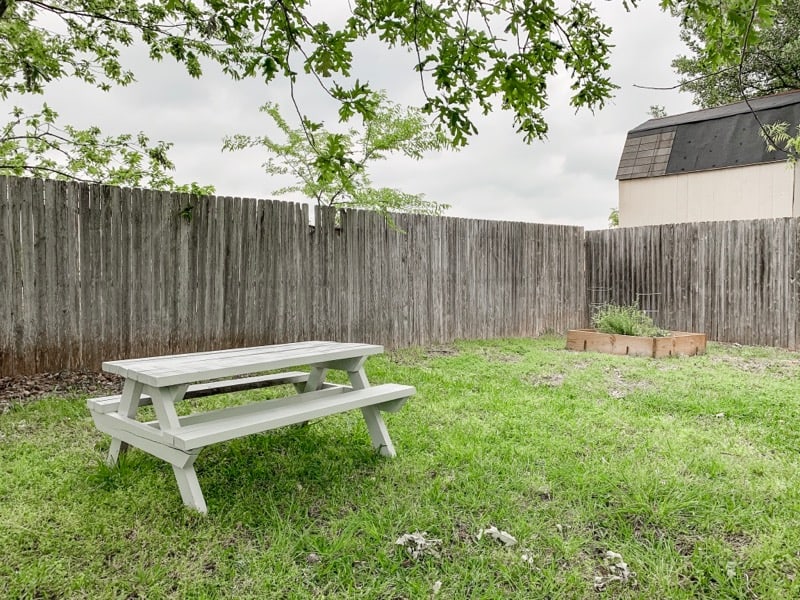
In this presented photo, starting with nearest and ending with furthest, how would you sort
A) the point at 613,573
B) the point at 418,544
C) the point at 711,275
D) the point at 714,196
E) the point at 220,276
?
the point at 613,573, the point at 418,544, the point at 220,276, the point at 711,275, the point at 714,196

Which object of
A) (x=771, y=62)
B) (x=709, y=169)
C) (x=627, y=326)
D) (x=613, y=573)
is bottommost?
(x=613, y=573)

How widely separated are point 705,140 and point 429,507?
40.6ft

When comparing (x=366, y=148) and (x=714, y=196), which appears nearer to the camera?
(x=366, y=148)

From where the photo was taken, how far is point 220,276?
5266 mm

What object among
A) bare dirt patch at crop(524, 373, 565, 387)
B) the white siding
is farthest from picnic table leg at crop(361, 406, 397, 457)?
the white siding

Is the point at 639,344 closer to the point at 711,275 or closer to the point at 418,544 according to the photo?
the point at 711,275

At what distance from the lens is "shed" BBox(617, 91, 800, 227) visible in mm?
10320

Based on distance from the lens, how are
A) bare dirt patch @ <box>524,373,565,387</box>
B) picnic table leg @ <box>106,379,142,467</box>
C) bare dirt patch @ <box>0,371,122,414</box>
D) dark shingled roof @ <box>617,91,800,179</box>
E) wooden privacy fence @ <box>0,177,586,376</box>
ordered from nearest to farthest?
picnic table leg @ <box>106,379,142,467</box>, bare dirt patch @ <box>0,371,122,414</box>, wooden privacy fence @ <box>0,177,586,376</box>, bare dirt patch @ <box>524,373,565,387</box>, dark shingled roof @ <box>617,91,800,179</box>

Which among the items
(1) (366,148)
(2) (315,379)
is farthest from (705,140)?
(2) (315,379)

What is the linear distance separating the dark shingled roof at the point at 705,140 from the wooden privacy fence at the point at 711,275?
3774 millimetres

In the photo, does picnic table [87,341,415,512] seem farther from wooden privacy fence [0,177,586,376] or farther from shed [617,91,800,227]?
shed [617,91,800,227]

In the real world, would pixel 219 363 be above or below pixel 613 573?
above

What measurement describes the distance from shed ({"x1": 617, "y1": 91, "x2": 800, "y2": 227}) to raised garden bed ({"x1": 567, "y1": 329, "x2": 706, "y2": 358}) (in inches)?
219

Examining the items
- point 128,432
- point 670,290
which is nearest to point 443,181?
point 670,290
